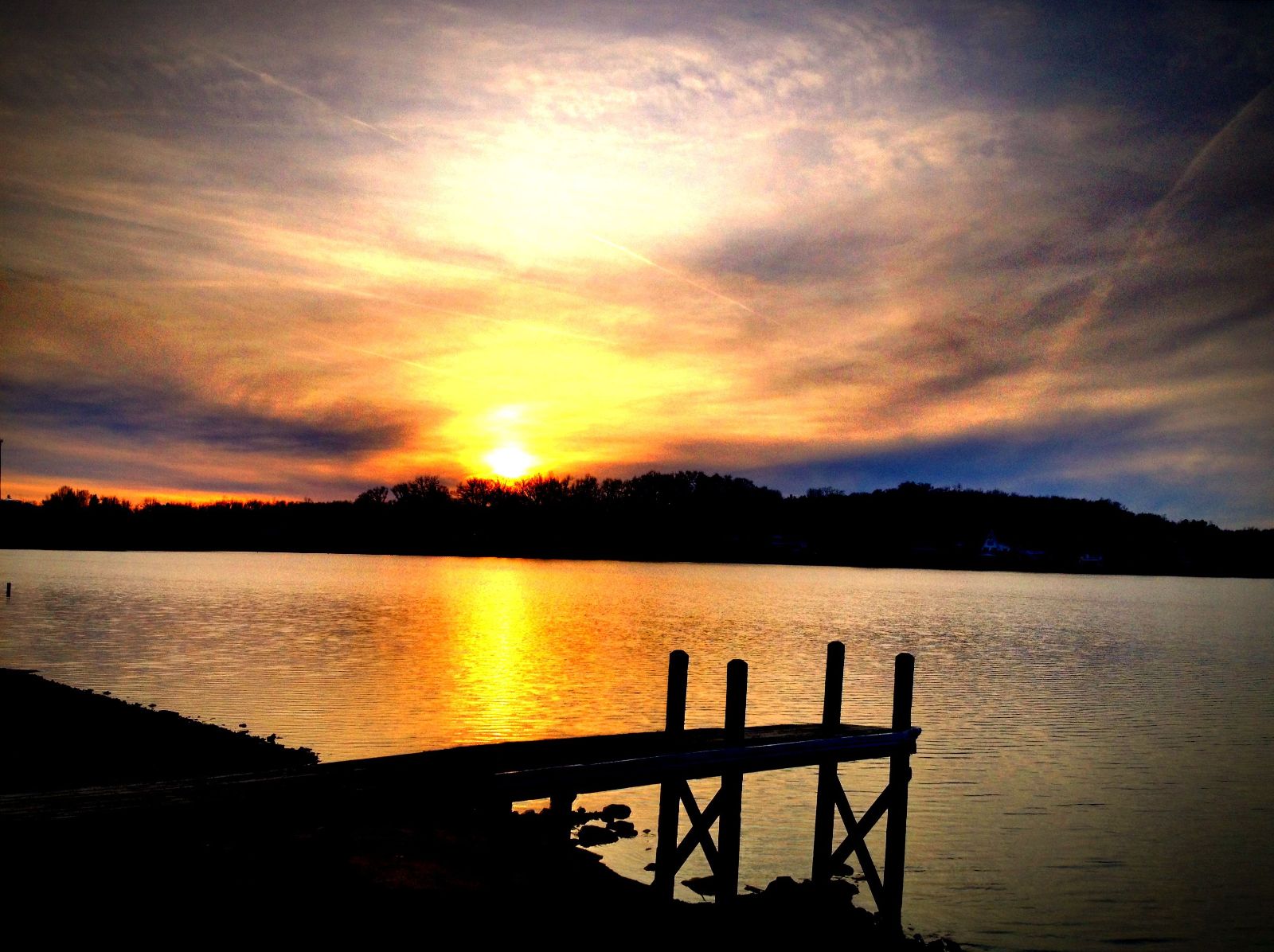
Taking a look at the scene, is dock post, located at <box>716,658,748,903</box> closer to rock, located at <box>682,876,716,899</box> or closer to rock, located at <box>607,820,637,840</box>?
rock, located at <box>682,876,716,899</box>

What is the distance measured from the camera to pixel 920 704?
126 ft

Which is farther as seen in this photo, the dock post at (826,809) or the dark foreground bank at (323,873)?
the dock post at (826,809)

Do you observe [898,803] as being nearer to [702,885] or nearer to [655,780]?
[702,885]

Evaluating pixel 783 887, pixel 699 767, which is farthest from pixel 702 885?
pixel 699 767

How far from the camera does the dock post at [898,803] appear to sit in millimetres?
15055

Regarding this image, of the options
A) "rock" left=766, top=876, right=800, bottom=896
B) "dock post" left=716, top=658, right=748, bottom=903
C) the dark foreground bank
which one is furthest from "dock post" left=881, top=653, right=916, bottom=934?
"dock post" left=716, top=658, right=748, bottom=903

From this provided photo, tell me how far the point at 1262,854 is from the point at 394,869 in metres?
19.0

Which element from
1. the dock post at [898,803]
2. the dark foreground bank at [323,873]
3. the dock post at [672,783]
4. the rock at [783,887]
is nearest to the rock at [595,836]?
the dark foreground bank at [323,873]

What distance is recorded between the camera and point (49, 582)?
111188 millimetres

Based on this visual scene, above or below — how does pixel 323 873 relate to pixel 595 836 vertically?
above

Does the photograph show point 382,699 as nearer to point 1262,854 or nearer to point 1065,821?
point 1065,821

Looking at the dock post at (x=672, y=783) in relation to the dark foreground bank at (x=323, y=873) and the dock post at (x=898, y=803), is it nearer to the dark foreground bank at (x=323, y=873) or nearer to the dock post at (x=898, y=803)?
the dark foreground bank at (x=323, y=873)

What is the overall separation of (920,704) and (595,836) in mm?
24153

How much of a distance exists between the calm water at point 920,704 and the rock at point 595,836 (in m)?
0.20
